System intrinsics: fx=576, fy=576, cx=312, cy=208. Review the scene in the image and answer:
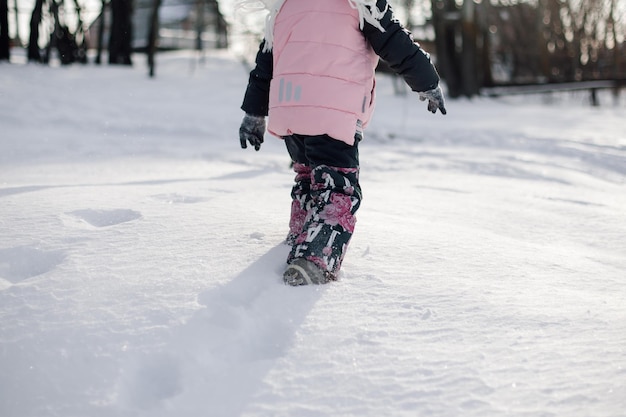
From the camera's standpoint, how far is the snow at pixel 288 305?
1.04 metres

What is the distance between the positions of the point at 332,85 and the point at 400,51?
0.81 feet

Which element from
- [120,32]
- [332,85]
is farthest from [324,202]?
[120,32]

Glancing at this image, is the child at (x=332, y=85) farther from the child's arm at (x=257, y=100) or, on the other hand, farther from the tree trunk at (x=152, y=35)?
the tree trunk at (x=152, y=35)

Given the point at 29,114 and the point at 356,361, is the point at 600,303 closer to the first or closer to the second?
the point at 356,361

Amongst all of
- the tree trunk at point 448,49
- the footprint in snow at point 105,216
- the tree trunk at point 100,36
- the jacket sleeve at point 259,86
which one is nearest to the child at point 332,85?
the jacket sleeve at point 259,86

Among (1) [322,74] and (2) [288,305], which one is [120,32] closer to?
(1) [322,74]

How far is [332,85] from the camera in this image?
5.51ft

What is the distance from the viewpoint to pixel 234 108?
740 centimetres

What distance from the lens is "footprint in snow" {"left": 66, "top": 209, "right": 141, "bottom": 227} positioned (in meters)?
1.85

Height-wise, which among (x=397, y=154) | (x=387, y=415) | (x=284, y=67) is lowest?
(x=387, y=415)

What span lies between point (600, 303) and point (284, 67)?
1086mm

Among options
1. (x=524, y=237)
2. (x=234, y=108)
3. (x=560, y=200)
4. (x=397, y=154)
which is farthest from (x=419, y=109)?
(x=524, y=237)

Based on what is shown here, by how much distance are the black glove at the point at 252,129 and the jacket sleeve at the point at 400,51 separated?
Answer: 46cm

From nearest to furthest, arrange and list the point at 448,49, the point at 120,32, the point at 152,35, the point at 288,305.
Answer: the point at 288,305, the point at 152,35, the point at 448,49, the point at 120,32
